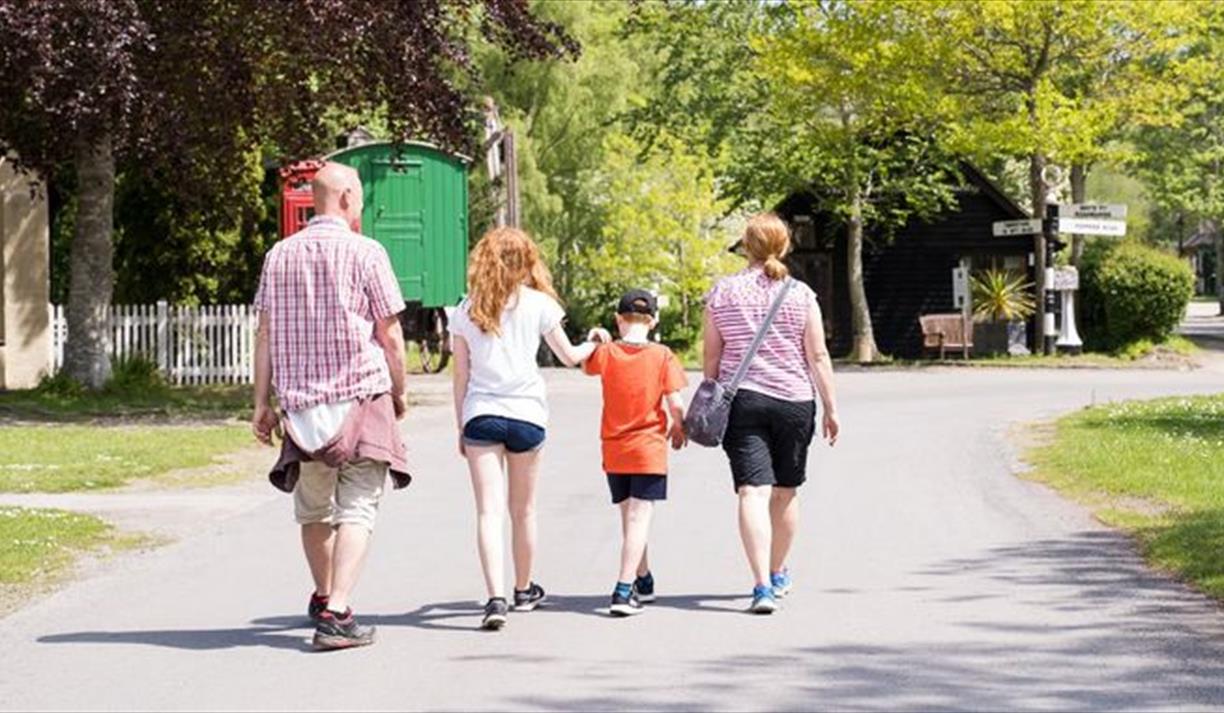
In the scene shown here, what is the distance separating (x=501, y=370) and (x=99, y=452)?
433 inches

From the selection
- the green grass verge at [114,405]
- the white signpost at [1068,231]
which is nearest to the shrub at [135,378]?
the green grass verge at [114,405]

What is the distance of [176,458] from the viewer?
64.6 feet

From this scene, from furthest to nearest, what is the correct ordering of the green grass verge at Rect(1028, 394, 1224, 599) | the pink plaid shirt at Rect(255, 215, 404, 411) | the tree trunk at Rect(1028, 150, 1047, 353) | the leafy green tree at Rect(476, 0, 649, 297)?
the leafy green tree at Rect(476, 0, 649, 297), the tree trunk at Rect(1028, 150, 1047, 353), the green grass verge at Rect(1028, 394, 1224, 599), the pink plaid shirt at Rect(255, 215, 404, 411)

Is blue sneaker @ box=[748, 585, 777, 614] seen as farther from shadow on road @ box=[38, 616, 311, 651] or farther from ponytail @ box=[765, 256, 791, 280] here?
shadow on road @ box=[38, 616, 311, 651]

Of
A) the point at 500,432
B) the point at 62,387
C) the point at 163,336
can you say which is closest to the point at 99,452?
the point at 62,387

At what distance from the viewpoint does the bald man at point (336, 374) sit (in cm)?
923

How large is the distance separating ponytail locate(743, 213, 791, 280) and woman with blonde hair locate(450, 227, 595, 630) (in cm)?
96

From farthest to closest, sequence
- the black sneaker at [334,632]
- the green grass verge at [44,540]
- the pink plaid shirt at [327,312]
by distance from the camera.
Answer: the green grass verge at [44,540] < the pink plaid shirt at [327,312] < the black sneaker at [334,632]

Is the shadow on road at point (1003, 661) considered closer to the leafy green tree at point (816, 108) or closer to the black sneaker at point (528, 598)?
the black sneaker at point (528, 598)

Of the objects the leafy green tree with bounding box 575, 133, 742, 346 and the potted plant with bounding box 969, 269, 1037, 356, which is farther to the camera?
the leafy green tree with bounding box 575, 133, 742, 346

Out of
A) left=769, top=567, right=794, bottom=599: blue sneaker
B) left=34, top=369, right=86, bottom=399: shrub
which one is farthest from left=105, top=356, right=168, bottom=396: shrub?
left=769, top=567, right=794, bottom=599: blue sneaker

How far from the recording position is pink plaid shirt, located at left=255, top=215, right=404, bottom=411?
30.5ft

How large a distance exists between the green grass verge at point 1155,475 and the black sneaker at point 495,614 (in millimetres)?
3338

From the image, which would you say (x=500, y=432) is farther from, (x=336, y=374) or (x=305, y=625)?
(x=305, y=625)
